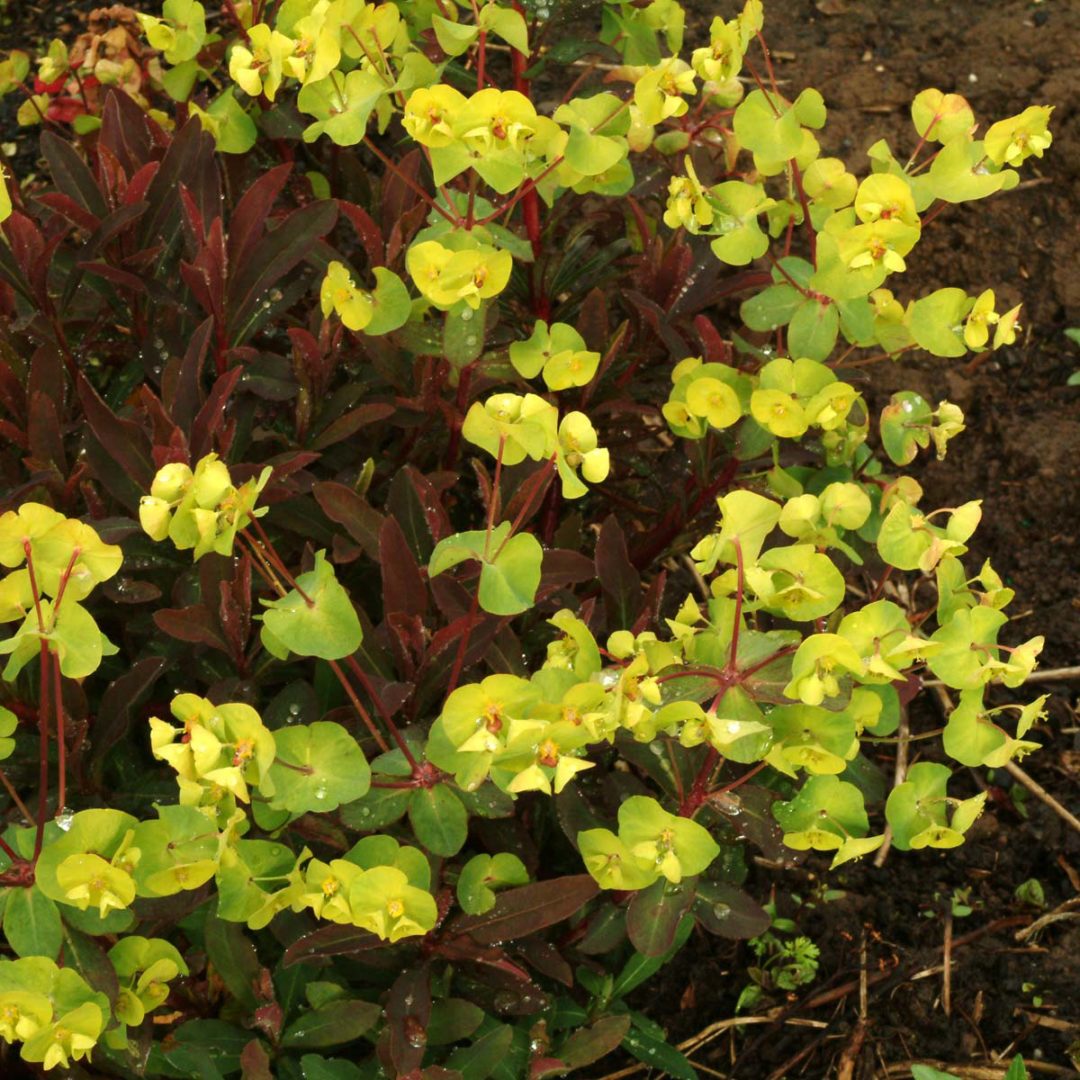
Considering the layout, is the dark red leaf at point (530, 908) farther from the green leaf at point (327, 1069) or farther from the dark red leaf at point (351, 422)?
the dark red leaf at point (351, 422)

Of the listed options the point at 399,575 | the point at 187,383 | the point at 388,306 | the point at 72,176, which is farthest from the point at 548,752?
the point at 72,176

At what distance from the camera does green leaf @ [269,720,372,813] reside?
131 centimetres

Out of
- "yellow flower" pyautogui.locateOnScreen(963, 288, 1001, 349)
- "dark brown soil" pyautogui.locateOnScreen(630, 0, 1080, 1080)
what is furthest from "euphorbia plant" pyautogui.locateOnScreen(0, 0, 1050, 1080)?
"dark brown soil" pyautogui.locateOnScreen(630, 0, 1080, 1080)

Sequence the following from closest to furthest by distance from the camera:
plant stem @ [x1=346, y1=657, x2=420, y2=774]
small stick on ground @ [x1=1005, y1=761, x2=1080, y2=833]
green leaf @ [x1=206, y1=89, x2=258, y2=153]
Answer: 1. plant stem @ [x1=346, y1=657, x2=420, y2=774]
2. green leaf @ [x1=206, y1=89, x2=258, y2=153]
3. small stick on ground @ [x1=1005, y1=761, x2=1080, y2=833]

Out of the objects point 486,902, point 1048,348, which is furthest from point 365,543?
point 1048,348

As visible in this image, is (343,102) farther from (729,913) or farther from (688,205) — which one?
(729,913)

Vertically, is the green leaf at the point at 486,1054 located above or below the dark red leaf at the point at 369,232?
below

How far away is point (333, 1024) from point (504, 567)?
0.65m

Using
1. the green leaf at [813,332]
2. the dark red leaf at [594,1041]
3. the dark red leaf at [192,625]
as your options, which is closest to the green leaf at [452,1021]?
the dark red leaf at [594,1041]

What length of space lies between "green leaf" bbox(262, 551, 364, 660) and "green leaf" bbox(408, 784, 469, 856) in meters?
0.23

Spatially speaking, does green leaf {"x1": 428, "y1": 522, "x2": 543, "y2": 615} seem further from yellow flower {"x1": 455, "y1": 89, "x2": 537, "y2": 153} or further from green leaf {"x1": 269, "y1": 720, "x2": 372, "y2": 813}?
yellow flower {"x1": 455, "y1": 89, "x2": 537, "y2": 153}

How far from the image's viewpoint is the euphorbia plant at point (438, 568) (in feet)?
4.29

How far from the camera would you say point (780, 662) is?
1.40m

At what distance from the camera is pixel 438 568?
133 centimetres
